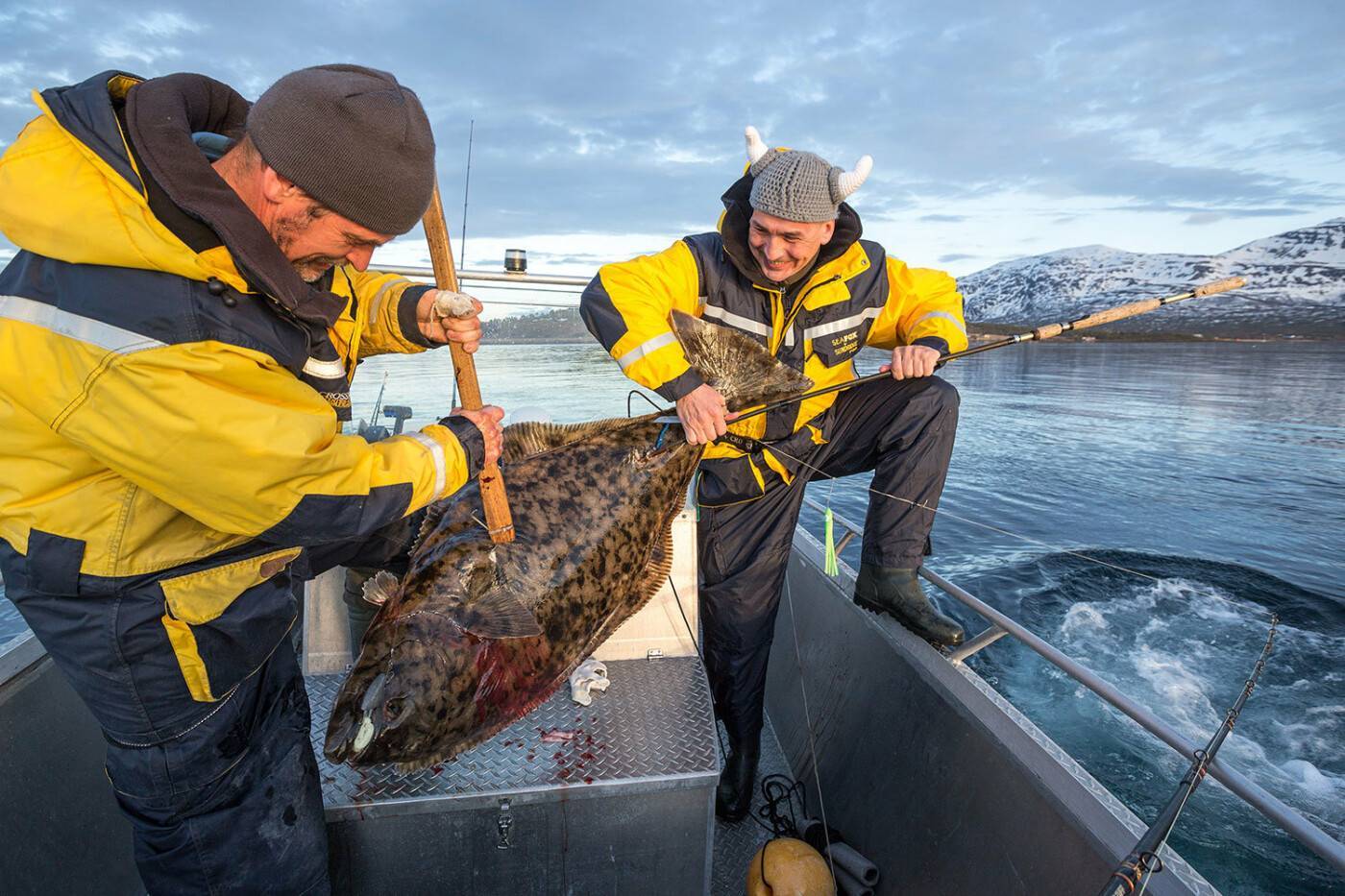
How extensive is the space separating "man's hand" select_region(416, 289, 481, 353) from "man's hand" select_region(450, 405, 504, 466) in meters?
0.30

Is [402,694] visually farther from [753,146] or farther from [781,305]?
[753,146]

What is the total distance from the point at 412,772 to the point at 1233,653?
8.14 m

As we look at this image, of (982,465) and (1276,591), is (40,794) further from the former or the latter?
(982,465)

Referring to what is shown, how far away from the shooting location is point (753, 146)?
302cm

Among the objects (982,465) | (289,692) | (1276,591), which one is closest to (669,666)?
(289,692)

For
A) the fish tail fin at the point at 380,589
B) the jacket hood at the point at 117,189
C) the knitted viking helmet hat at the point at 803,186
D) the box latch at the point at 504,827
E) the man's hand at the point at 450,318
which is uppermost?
Result: the knitted viking helmet hat at the point at 803,186

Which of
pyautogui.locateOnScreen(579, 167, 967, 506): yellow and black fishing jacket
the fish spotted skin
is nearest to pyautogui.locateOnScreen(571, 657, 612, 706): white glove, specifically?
the fish spotted skin

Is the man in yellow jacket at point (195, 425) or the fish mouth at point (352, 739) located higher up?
the man in yellow jacket at point (195, 425)

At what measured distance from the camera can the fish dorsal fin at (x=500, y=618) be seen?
2246 mm

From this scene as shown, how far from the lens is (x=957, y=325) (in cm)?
299

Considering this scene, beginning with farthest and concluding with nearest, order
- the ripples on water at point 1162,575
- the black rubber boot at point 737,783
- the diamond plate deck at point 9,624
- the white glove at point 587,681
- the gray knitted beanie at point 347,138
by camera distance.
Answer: the diamond plate deck at point 9,624
the ripples on water at point 1162,575
the black rubber boot at point 737,783
the white glove at point 587,681
the gray knitted beanie at point 347,138

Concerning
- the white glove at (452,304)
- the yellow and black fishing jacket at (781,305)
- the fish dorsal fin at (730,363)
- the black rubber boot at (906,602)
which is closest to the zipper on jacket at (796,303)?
the yellow and black fishing jacket at (781,305)

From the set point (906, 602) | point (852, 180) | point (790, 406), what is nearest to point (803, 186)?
point (852, 180)

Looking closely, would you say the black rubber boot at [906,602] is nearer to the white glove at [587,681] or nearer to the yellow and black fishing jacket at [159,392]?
the white glove at [587,681]
